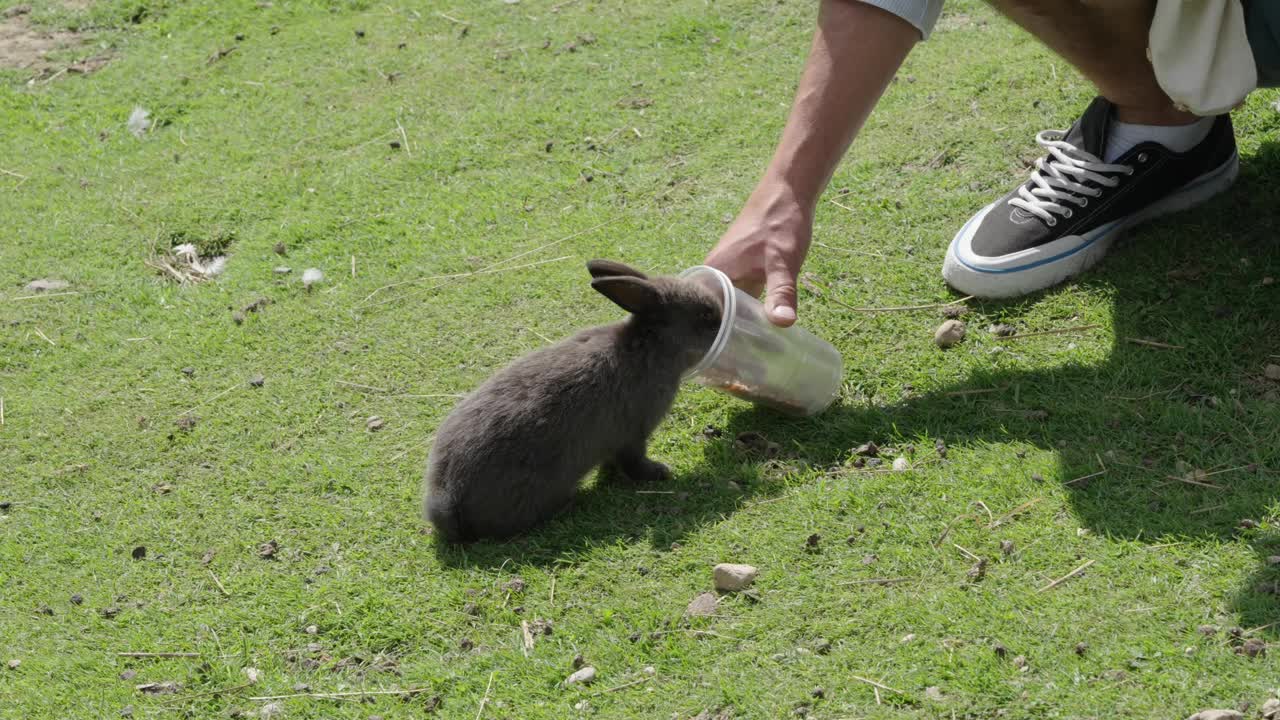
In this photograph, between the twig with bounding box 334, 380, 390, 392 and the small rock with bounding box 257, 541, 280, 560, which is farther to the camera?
the twig with bounding box 334, 380, 390, 392

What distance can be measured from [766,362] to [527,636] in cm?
119

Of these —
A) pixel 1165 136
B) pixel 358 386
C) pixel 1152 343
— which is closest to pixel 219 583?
pixel 358 386

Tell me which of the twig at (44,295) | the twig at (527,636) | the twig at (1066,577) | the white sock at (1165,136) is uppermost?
the white sock at (1165,136)

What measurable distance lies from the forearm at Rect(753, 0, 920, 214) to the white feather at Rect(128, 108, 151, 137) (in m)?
4.13

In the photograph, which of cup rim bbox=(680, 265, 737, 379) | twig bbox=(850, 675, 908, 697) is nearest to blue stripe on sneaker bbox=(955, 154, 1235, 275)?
cup rim bbox=(680, 265, 737, 379)

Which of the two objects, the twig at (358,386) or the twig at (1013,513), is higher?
the twig at (1013,513)

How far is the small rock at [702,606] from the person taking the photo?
3.17 meters

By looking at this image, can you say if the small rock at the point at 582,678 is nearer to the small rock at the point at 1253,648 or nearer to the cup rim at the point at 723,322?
the cup rim at the point at 723,322

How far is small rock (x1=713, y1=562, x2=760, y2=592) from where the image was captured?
3215 millimetres

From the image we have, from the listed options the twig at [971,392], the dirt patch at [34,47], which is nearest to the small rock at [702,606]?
the twig at [971,392]

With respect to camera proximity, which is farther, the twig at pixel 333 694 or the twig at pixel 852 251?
the twig at pixel 852 251

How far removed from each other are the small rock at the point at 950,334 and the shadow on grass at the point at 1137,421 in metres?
0.19

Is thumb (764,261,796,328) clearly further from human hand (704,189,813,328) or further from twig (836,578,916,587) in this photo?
twig (836,578,916,587)

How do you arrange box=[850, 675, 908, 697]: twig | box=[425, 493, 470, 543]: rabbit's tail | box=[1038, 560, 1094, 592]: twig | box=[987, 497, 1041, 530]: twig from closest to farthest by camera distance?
box=[850, 675, 908, 697]: twig
box=[1038, 560, 1094, 592]: twig
box=[987, 497, 1041, 530]: twig
box=[425, 493, 470, 543]: rabbit's tail
